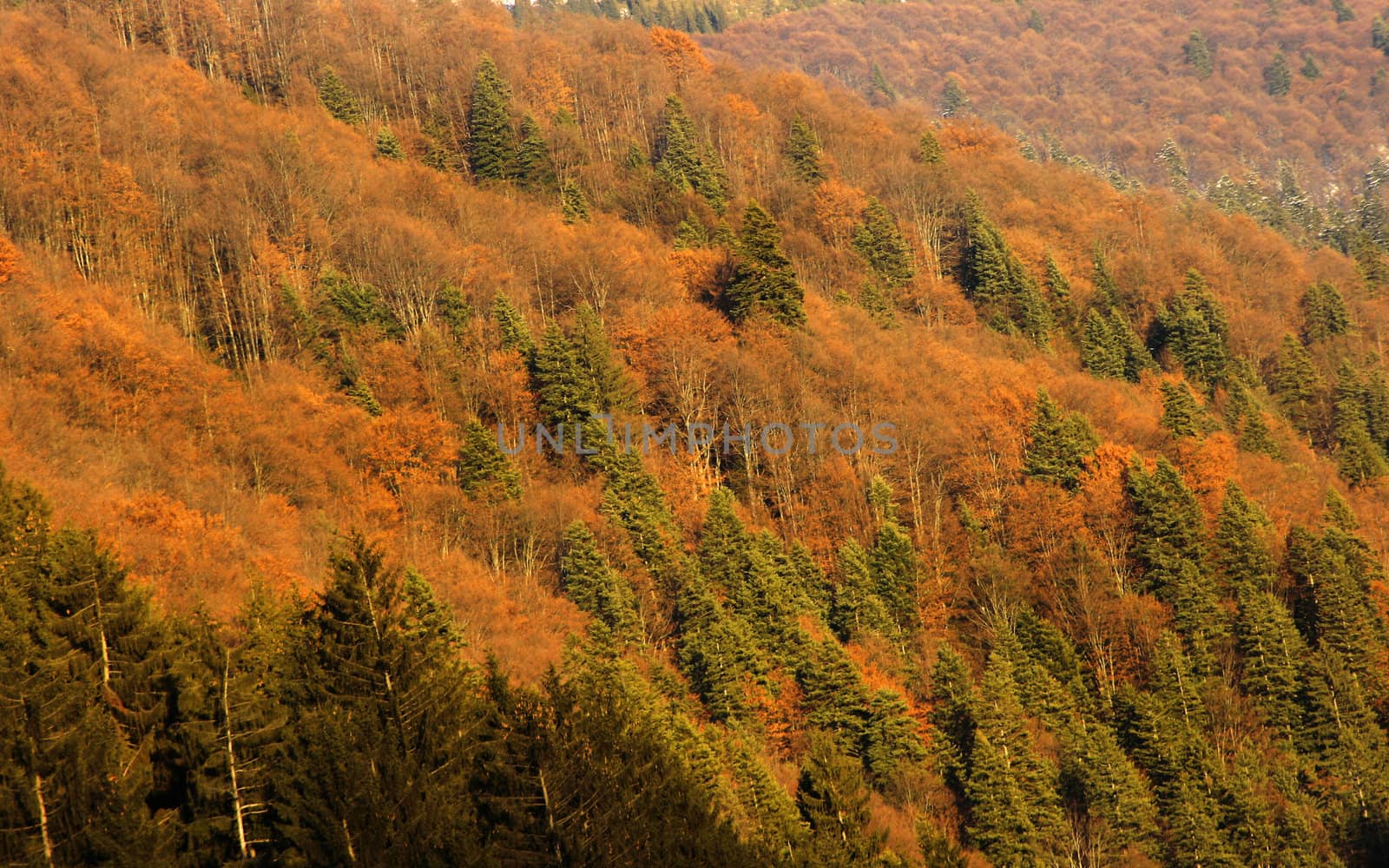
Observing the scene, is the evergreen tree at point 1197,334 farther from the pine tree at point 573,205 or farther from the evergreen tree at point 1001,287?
the pine tree at point 573,205

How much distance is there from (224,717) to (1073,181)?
106 m

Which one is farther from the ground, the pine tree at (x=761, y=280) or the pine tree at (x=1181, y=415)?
the pine tree at (x=761, y=280)

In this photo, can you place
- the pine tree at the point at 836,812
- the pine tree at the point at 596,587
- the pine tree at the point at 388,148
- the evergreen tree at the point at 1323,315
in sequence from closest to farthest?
the pine tree at the point at 836,812 → the pine tree at the point at 596,587 → the pine tree at the point at 388,148 → the evergreen tree at the point at 1323,315

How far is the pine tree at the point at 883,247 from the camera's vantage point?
93.3 meters

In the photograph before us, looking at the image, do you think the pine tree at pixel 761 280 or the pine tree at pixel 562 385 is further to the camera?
the pine tree at pixel 761 280

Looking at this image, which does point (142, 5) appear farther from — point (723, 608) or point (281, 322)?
point (723, 608)

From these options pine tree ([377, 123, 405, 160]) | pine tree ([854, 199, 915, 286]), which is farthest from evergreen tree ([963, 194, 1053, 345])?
pine tree ([377, 123, 405, 160])

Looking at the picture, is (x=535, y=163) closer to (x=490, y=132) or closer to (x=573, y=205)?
(x=490, y=132)

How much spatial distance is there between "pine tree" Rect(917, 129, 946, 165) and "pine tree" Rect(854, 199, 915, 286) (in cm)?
1254

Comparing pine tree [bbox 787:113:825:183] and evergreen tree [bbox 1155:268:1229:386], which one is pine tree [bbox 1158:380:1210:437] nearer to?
evergreen tree [bbox 1155:268:1229:386]

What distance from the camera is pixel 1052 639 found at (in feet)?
202

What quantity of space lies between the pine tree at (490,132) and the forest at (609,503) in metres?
0.44

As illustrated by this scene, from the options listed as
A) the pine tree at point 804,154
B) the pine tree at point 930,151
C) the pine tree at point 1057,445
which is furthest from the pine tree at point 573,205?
the pine tree at point 1057,445

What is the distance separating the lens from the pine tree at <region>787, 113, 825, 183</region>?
99312mm
